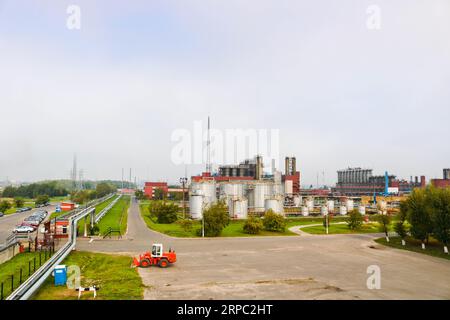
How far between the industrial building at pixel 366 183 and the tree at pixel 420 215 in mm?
103322

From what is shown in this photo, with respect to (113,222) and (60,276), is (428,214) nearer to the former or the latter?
(60,276)

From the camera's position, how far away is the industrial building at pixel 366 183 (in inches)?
5625

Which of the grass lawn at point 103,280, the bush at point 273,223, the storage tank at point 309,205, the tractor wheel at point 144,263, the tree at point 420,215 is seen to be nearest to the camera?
the grass lawn at point 103,280

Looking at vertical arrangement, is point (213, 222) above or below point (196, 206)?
below

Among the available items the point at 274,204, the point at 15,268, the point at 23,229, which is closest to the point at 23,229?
the point at 23,229

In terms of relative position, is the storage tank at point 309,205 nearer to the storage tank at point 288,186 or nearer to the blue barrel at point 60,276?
the storage tank at point 288,186

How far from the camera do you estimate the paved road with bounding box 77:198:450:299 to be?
65.3 ft

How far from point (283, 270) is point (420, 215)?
74.6 ft

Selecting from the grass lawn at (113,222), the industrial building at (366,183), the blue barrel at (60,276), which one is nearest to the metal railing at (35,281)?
the blue barrel at (60,276)

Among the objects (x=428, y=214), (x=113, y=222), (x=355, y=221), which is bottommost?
A: (x=113, y=222)

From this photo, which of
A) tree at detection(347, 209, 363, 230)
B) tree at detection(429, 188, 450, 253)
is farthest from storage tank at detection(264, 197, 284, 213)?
tree at detection(429, 188, 450, 253)

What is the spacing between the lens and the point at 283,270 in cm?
2583
